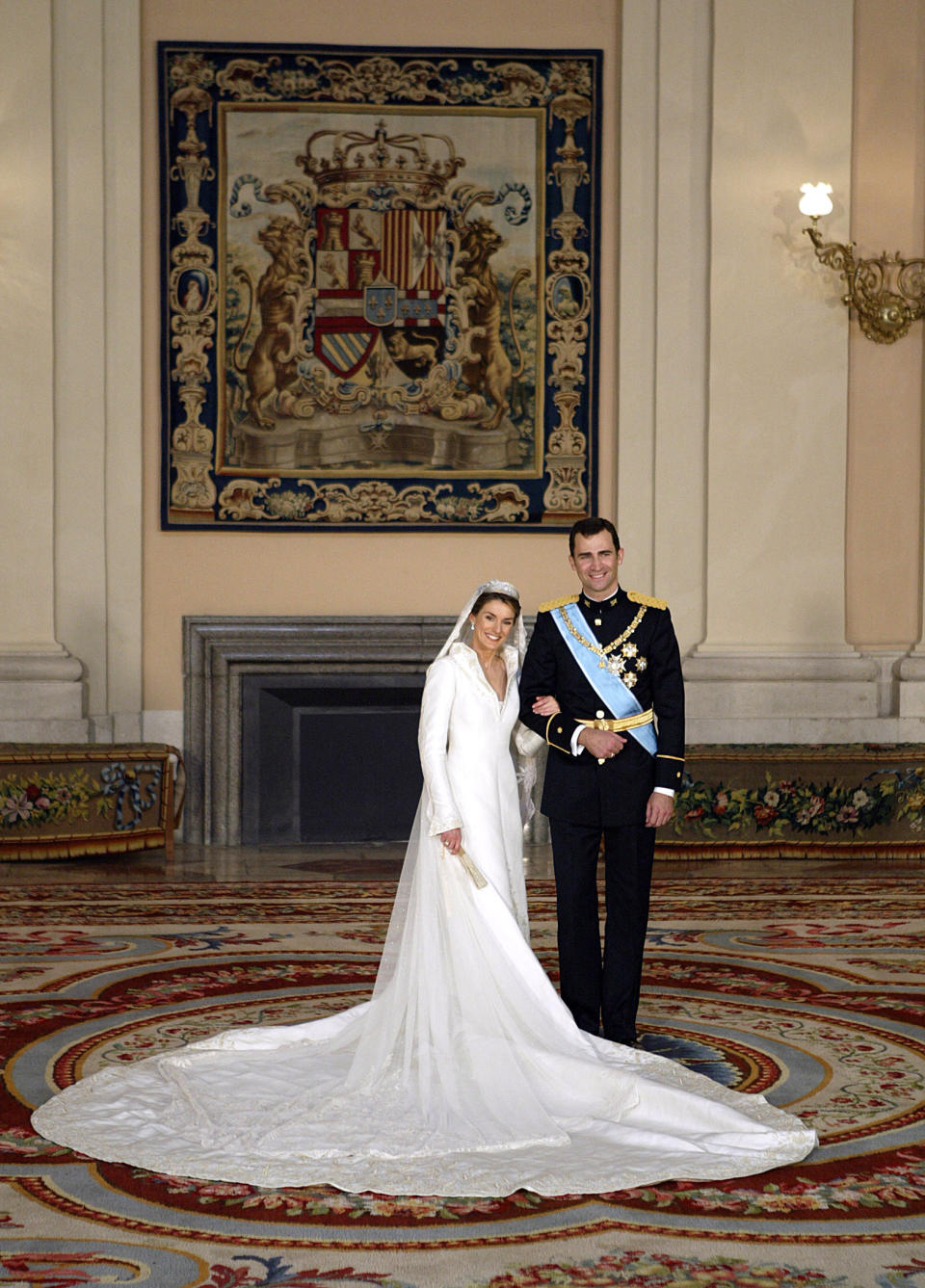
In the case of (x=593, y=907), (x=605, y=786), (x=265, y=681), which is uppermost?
(x=605, y=786)

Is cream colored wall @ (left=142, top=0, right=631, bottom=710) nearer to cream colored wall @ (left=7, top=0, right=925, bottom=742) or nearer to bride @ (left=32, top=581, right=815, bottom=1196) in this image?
cream colored wall @ (left=7, top=0, right=925, bottom=742)

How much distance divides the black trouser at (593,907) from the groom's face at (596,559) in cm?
71

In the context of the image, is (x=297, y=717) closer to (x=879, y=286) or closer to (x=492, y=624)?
(x=879, y=286)

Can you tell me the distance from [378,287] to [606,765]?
547 cm

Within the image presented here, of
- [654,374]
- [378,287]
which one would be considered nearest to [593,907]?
[654,374]

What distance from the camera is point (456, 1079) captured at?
12.7 feet

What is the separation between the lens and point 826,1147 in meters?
3.60

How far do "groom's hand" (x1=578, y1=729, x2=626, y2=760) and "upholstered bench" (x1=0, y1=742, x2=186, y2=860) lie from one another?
14.9 feet

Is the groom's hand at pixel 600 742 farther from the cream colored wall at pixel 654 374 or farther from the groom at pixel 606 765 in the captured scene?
the cream colored wall at pixel 654 374

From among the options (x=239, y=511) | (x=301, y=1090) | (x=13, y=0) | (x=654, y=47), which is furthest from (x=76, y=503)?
(x=301, y=1090)

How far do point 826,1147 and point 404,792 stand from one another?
19.7ft

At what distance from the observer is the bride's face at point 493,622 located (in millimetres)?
4348

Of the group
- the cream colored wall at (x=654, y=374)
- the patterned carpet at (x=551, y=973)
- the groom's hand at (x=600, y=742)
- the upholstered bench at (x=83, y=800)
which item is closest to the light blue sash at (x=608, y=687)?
the groom's hand at (x=600, y=742)

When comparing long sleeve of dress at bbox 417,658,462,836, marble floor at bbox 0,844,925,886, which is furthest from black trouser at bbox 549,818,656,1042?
marble floor at bbox 0,844,925,886
